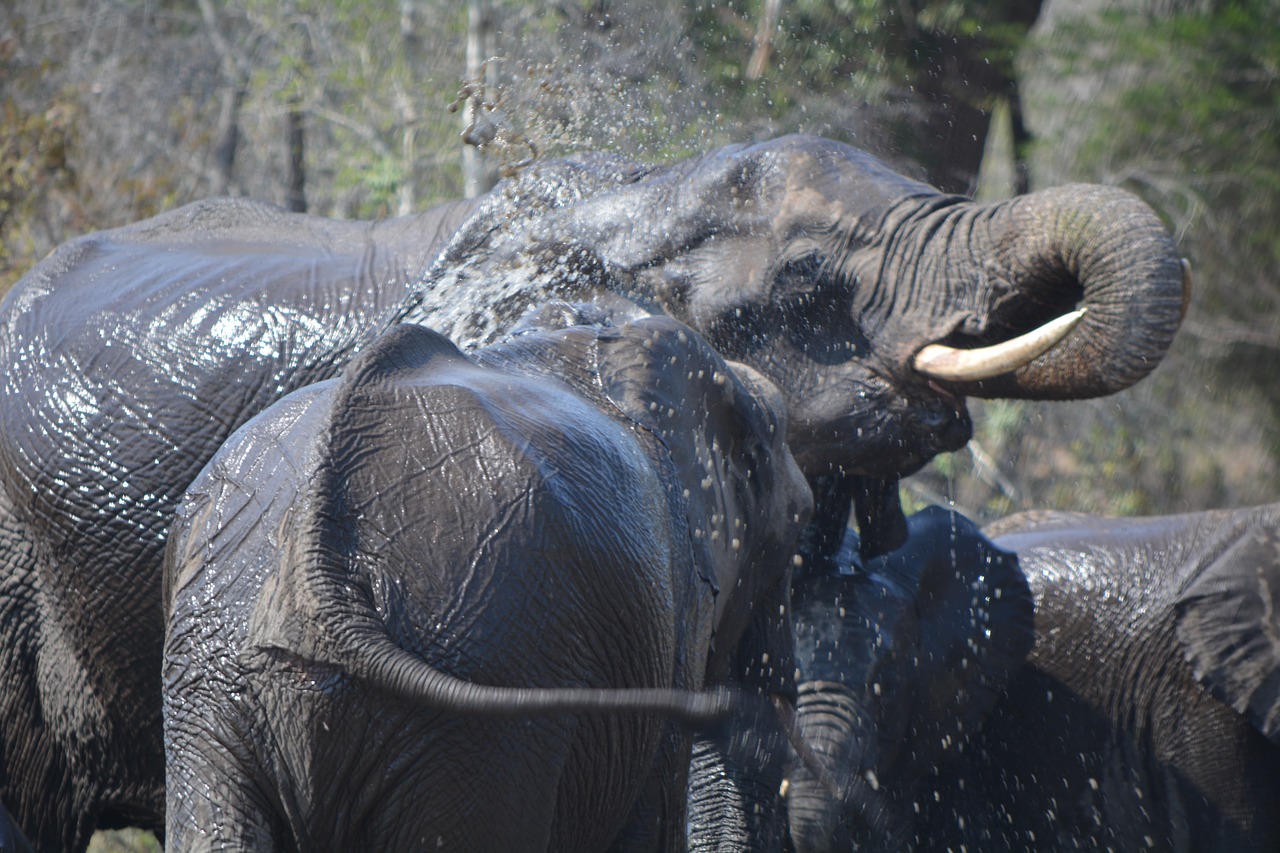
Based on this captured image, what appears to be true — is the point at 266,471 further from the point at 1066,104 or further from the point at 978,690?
the point at 1066,104

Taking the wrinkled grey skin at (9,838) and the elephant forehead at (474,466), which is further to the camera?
the wrinkled grey skin at (9,838)

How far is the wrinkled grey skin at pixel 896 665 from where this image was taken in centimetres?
551

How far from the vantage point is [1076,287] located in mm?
4977

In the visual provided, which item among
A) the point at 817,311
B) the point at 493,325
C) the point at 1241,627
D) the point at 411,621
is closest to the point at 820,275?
the point at 817,311

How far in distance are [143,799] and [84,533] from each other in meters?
0.81

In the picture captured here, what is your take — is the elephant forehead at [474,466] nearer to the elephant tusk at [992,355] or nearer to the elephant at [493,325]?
the elephant at [493,325]

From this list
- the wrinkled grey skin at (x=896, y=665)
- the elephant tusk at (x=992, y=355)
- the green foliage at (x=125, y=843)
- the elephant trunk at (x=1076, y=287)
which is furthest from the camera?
the green foliage at (x=125, y=843)

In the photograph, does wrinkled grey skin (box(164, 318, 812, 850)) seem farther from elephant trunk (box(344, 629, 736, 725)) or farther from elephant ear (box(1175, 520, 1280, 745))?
elephant ear (box(1175, 520, 1280, 745))

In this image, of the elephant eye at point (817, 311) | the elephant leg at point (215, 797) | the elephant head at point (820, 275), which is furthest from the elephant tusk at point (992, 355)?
the elephant leg at point (215, 797)

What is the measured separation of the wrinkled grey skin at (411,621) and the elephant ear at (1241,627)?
11.8ft

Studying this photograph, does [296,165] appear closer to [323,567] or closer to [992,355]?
[992,355]

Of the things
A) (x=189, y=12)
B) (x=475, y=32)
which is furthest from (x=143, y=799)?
(x=189, y=12)

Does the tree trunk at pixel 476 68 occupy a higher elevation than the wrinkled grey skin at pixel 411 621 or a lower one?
lower

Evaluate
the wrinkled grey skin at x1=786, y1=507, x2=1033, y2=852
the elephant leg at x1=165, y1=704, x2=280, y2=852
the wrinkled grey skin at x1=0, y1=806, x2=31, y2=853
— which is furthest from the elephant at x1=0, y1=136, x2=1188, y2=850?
the elephant leg at x1=165, y1=704, x2=280, y2=852
